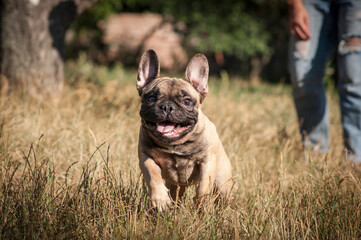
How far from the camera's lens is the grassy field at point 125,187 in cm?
241

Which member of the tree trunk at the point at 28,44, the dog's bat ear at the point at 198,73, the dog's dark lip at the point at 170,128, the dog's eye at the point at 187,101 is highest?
the tree trunk at the point at 28,44

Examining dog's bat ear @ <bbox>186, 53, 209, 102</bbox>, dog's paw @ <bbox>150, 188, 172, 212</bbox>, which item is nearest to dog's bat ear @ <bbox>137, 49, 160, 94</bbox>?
dog's bat ear @ <bbox>186, 53, 209, 102</bbox>

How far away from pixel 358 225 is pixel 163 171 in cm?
138

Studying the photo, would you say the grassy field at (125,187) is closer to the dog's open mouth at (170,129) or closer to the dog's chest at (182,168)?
the dog's chest at (182,168)

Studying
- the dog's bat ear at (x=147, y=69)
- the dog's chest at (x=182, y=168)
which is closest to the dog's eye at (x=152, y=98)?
the dog's bat ear at (x=147, y=69)

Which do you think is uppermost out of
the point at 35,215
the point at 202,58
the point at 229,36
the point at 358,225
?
the point at 229,36

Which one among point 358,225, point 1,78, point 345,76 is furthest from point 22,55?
point 358,225

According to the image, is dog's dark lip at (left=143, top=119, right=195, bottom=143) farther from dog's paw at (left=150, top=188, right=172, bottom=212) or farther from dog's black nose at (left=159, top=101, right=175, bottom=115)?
dog's paw at (left=150, top=188, right=172, bottom=212)

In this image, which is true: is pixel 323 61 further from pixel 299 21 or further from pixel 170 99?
pixel 170 99

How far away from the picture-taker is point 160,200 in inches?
104

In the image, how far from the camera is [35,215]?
2.36 m

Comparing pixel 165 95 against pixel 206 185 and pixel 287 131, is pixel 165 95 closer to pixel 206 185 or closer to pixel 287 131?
pixel 206 185

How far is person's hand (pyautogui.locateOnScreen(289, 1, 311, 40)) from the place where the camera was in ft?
14.0

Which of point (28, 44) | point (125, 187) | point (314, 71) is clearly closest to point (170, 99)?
point (125, 187)
